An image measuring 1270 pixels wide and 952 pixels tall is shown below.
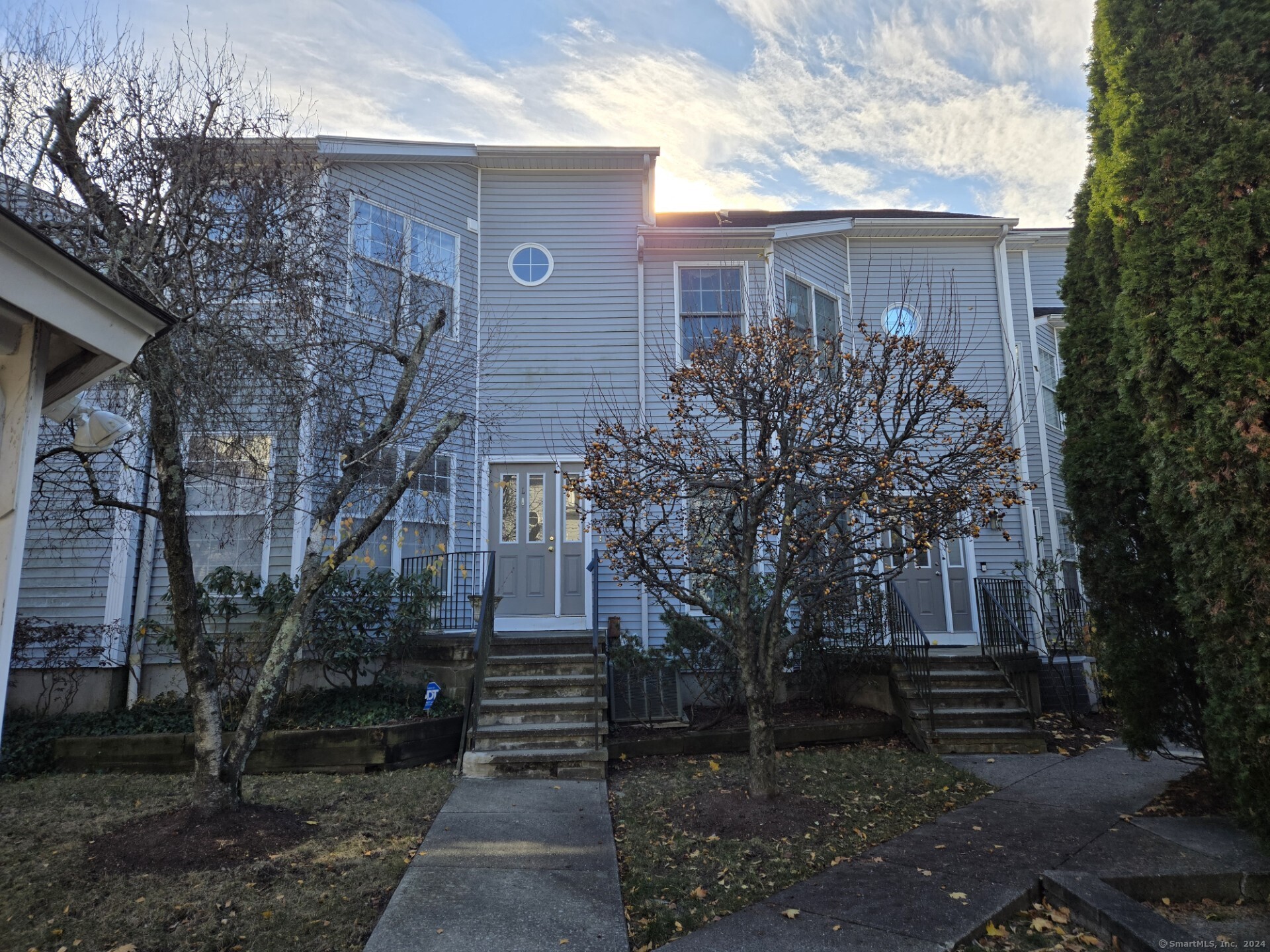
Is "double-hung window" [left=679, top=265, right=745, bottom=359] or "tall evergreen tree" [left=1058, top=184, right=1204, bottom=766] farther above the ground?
"double-hung window" [left=679, top=265, right=745, bottom=359]

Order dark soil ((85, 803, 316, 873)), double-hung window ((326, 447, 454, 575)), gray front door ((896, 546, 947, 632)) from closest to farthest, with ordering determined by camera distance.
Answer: dark soil ((85, 803, 316, 873)) < double-hung window ((326, 447, 454, 575)) < gray front door ((896, 546, 947, 632))

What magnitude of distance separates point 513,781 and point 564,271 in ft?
24.2

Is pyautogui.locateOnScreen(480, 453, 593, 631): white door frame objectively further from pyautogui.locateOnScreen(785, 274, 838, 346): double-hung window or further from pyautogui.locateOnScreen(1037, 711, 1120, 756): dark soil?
pyautogui.locateOnScreen(1037, 711, 1120, 756): dark soil

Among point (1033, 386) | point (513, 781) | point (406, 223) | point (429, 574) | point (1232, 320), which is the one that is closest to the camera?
point (1232, 320)

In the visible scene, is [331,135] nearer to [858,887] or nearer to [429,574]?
[429,574]

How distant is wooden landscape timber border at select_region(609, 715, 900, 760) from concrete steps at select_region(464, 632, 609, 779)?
0.41 m

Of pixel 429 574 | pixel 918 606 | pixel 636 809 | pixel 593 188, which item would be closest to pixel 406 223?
pixel 593 188

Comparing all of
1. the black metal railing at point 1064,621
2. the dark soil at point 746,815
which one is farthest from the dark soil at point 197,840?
the black metal railing at point 1064,621

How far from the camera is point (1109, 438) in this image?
20.2 ft

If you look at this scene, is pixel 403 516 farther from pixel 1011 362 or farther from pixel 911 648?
pixel 1011 362

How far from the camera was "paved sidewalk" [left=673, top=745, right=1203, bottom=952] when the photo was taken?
13.3 ft

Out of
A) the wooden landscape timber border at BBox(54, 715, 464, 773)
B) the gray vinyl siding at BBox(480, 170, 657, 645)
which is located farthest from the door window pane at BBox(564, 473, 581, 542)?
the wooden landscape timber border at BBox(54, 715, 464, 773)

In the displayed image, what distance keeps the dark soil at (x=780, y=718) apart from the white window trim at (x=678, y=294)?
15.7 feet

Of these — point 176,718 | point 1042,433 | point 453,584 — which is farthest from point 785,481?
point 1042,433
